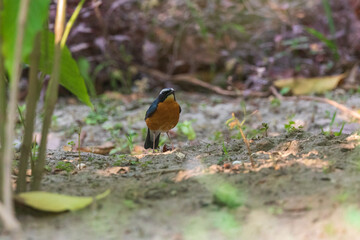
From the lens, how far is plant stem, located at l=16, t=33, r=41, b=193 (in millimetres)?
1605

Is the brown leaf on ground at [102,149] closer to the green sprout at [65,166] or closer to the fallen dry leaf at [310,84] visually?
the green sprout at [65,166]

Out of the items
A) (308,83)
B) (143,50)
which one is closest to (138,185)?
(308,83)

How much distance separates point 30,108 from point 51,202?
36 cm

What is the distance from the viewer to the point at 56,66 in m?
1.56

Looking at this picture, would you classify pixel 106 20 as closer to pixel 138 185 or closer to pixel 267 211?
pixel 138 185

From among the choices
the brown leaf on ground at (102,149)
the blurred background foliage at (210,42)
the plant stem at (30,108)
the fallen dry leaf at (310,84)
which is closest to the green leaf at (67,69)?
the plant stem at (30,108)

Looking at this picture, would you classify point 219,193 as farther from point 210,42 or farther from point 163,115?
point 210,42

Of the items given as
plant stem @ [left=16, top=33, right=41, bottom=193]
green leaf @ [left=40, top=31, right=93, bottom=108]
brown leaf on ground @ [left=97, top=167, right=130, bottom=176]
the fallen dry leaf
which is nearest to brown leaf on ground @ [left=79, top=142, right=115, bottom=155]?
brown leaf on ground @ [left=97, top=167, right=130, bottom=176]

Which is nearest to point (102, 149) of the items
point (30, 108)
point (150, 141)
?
point (150, 141)

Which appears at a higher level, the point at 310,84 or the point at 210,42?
the point at 210,42

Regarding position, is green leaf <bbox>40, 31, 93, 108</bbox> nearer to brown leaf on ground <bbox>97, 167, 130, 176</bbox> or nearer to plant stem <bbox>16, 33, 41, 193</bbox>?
plant stem <bbox>16, 33, 41, 193</bbox>

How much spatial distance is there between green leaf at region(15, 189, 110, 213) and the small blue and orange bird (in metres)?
1.81

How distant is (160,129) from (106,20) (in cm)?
264

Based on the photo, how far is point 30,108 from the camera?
1651 mm
